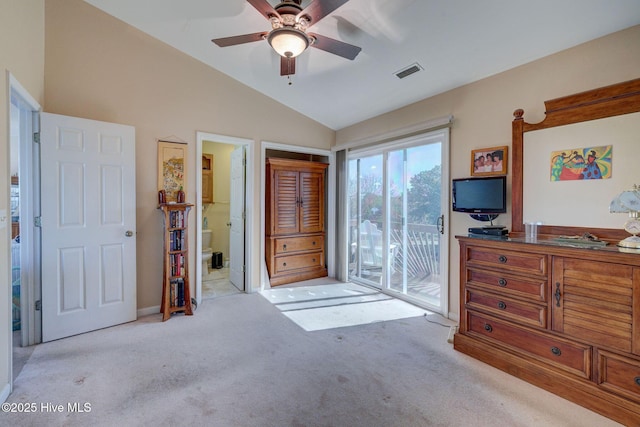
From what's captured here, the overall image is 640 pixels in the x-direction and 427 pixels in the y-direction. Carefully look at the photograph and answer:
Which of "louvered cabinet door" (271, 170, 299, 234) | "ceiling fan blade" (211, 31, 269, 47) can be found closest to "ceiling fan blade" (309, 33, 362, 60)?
"ceiling fan blade" (211, 31, 269, 47)

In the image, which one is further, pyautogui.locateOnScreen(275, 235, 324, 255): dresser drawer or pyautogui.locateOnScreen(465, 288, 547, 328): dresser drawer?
pyautogui.locateOnScreen(275, 235, 324, 255): dresser drawer

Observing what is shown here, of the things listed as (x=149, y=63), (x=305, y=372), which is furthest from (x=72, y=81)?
(x=305, y=372)

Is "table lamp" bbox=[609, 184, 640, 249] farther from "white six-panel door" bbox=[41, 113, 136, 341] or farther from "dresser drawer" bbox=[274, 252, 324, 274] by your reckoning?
"white six-panel door" bbox=[41, 113, 136, 341]

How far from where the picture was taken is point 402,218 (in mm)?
3799

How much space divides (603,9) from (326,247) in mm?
4083

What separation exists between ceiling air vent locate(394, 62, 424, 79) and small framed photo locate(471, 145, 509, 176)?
1.02 m

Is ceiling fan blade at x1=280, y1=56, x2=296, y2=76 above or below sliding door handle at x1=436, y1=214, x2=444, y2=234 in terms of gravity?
above

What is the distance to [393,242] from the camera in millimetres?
3977

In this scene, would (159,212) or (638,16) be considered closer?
(638,16)

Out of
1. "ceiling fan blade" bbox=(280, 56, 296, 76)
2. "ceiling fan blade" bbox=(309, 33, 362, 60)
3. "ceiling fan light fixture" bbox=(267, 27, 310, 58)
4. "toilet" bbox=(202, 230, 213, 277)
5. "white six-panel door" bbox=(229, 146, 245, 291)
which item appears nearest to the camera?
"ceiling fan light fixture" bbox=(267, 27, 310, 58)

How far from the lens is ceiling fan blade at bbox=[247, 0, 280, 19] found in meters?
1.82

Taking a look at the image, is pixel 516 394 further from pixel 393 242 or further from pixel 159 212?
pixel 159 212

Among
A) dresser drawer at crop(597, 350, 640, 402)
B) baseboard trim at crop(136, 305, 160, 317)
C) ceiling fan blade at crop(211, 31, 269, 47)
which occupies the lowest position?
baseboard trim at crop(136, 305, 160, 317)

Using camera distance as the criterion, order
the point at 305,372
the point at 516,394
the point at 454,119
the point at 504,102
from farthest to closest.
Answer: the point at 454,119 → the point at 504,102 → the point at 305,372 → the point at 516,394
